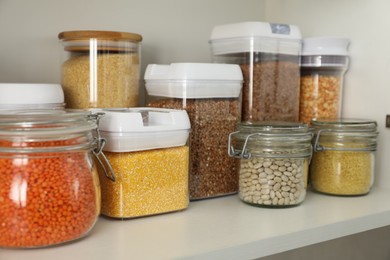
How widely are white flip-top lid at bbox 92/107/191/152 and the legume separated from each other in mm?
156

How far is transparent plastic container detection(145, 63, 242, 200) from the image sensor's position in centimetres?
95

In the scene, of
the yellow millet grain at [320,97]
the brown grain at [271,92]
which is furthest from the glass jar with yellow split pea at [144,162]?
the yellow millet grain at [320,97]

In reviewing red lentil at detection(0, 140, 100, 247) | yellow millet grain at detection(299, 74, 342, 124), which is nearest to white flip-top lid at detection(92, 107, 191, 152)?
red lentil at detection(0, 140, 100, 247)

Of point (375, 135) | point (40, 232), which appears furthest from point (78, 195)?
point (375, 135)

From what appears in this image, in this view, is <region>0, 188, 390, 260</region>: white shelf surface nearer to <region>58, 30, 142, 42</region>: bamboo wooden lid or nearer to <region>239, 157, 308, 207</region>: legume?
<region>239, 157, 308, 207</region>: legume

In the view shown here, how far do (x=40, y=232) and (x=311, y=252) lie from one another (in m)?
0.79

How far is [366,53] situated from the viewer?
1.14 m

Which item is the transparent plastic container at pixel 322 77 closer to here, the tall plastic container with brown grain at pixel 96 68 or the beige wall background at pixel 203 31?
the beige wall background at pixel 203 31

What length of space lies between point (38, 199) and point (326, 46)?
0.74 metres

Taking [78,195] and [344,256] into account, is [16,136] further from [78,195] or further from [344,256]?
[344,256]

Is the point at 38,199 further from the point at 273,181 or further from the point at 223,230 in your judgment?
the point at 273,181

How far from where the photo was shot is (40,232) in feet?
2.24

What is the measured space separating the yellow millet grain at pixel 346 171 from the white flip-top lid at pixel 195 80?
0.78 ft

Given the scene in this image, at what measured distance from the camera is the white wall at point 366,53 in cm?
110
